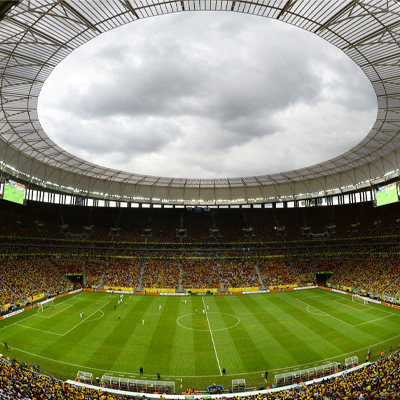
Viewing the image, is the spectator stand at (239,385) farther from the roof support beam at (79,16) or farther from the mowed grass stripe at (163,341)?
the roof support beam at (79,16)

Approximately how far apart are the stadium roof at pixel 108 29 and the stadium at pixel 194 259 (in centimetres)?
16

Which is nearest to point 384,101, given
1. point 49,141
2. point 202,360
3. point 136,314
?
point 202,360

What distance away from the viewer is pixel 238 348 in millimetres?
28531

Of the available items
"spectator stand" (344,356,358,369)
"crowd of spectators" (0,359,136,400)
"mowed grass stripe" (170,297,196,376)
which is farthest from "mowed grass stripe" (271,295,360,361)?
"crowd of spectators" (0,359,136,400)

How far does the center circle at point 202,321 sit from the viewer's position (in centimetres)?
3441

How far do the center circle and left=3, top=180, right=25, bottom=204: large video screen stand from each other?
2802cm

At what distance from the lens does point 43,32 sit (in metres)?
25.2

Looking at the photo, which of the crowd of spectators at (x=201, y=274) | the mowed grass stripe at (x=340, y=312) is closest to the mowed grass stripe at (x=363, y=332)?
the mowed grass stripe at (x=340, y=312)

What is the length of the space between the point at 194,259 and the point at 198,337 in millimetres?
36282

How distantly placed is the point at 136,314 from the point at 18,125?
29.9 m

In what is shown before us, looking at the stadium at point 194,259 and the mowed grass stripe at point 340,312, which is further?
the mowed grass stripe at point 340,312

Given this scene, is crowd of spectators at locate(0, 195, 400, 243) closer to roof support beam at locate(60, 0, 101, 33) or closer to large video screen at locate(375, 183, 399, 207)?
large video screen at locate(375, 183, 399, 207)

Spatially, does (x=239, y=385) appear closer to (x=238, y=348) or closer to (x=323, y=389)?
(x=323, y=389)

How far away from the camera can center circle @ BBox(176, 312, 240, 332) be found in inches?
1355
